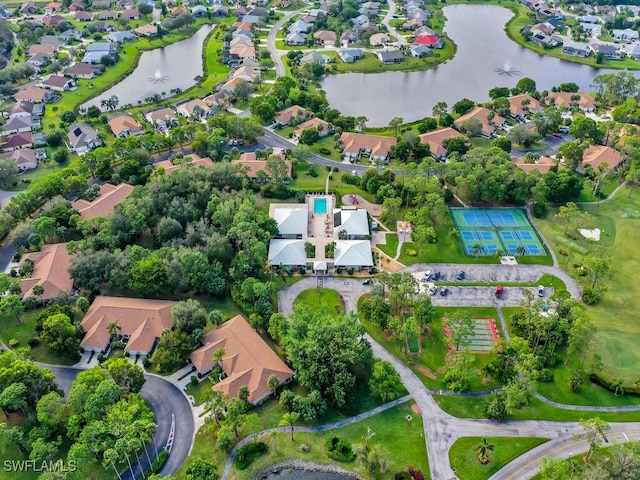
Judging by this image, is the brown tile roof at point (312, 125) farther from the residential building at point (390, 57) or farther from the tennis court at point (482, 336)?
the tennis court at point (482, 336)

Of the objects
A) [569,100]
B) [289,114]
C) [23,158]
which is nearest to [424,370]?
[289,114]

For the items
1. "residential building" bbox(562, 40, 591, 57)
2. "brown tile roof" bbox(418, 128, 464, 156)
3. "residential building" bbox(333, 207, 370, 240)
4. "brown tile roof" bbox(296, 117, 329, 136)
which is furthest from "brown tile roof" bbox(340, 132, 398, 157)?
"residential building" bbox(562, 40, 591, 57)

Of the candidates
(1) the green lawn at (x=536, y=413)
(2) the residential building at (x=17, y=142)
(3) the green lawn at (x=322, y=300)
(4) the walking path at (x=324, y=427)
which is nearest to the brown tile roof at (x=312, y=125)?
(3) the green lawn at (x=322, y=300)

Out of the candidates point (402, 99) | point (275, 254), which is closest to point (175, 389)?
point (275, 254)

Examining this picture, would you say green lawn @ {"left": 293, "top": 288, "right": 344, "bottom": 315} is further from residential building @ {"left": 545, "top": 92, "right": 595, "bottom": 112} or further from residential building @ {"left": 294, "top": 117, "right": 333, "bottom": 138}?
residential building @ {"left": 545, "top": 92, "right": 595, "bottom": 112}

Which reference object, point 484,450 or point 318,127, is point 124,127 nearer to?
point 318,127
